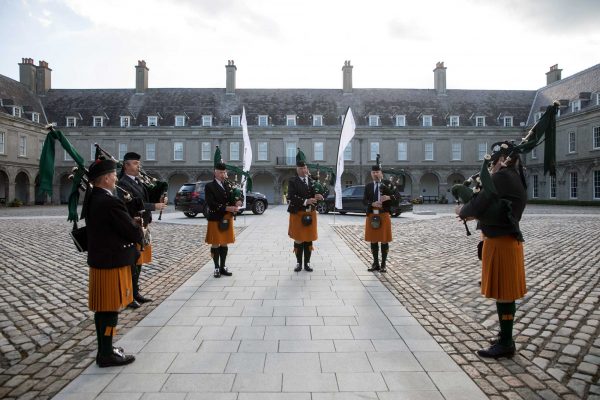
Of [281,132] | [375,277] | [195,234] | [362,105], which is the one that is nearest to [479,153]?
[362,105]

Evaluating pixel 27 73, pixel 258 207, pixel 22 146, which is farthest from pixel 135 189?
pixel 27 73

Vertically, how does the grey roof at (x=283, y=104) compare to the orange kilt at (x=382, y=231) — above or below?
above

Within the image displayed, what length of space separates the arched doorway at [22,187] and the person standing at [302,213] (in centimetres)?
4265

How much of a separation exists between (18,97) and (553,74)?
57.2 meters

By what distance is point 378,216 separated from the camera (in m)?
8.14

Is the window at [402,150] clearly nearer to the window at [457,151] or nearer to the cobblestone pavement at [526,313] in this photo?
the window at [457,151]

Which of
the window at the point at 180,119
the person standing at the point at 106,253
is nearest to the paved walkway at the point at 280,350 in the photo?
the person standing at the point at 106,253

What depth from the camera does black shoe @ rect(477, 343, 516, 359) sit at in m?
4.02

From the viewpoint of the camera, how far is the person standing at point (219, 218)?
Result: 7766mm

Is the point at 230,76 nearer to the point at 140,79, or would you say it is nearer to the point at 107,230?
the point at 140,79

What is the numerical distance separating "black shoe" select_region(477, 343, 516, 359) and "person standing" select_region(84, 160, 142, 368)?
344 centimetres

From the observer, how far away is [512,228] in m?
4.03

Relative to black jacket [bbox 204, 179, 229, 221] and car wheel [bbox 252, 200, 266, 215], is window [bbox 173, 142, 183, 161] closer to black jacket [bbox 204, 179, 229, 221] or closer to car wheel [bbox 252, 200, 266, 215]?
car wheel [bbox 252, 200, 266, 215]

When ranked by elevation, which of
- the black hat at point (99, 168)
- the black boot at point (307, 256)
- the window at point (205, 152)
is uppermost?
the window at point (205, 152)
